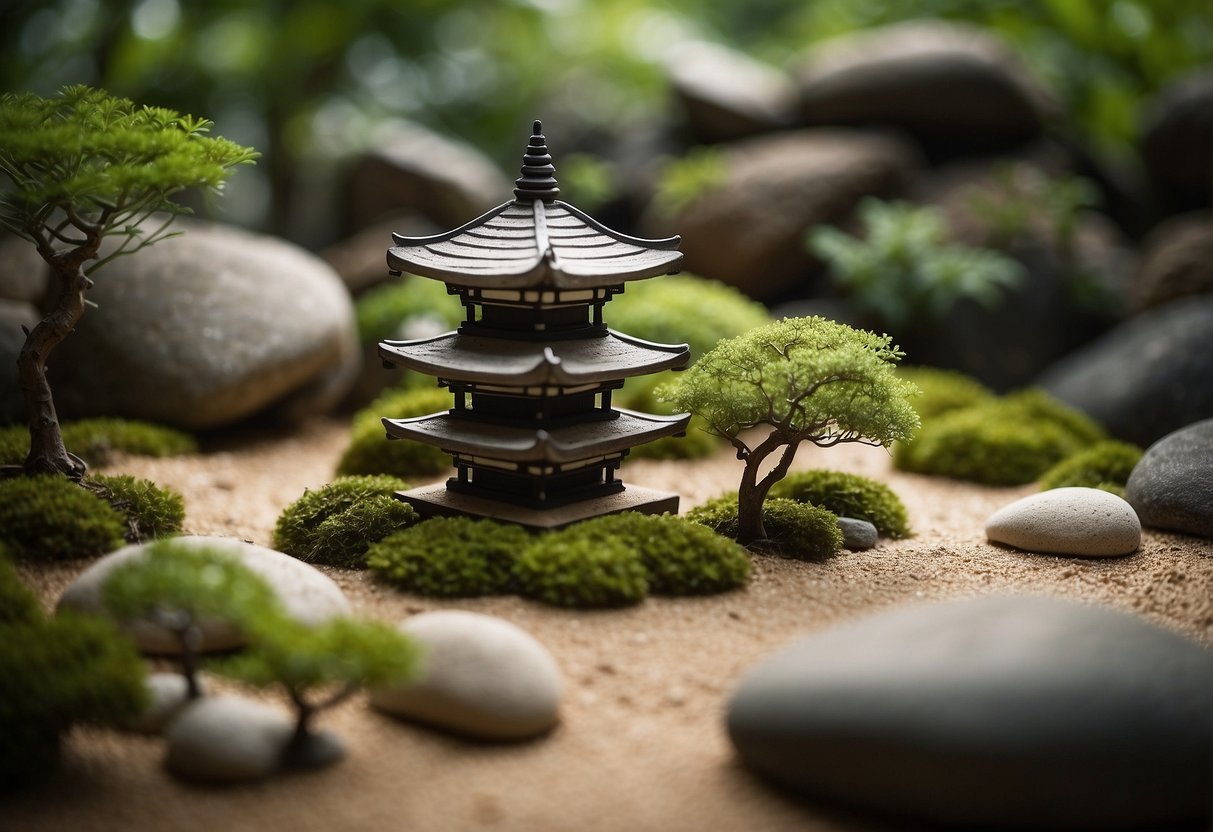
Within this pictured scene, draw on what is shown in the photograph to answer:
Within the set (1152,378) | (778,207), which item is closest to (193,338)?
(778,207)

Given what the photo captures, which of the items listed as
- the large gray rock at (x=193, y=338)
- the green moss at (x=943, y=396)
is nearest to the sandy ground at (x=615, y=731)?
the large gray rock at (x=193, y=338)

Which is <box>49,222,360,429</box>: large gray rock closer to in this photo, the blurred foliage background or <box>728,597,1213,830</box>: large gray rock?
the blurred foliage background

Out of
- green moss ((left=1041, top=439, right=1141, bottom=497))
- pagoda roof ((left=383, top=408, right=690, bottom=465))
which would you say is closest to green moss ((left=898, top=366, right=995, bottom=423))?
green moss ((left=1041, top=439, right=1141, bottom=497))

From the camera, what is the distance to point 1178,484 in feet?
28.8

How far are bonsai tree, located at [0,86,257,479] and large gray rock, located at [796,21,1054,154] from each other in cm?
991

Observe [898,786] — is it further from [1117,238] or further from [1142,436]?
[1117,238]

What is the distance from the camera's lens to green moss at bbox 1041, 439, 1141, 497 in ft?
32.1

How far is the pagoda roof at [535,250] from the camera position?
743 centimetres

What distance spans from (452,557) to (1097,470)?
19.0 feet

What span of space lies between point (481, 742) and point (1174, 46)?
14979mm

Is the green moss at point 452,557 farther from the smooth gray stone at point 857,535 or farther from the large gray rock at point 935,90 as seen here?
the large gray rock at point 935,90

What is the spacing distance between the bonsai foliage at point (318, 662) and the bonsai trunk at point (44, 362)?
3395 millimetres

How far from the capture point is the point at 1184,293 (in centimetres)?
1270

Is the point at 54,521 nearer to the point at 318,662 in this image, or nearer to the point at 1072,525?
the point at 318,662
